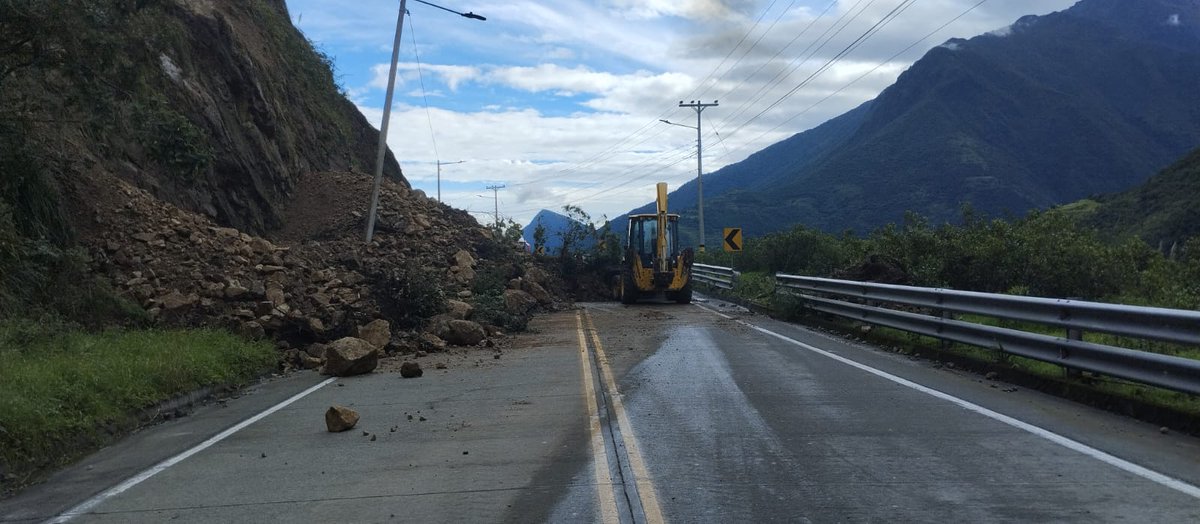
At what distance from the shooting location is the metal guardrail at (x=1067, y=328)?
8.17m

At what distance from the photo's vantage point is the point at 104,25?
47.3 feet

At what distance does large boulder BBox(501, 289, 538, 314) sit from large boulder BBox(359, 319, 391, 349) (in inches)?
223

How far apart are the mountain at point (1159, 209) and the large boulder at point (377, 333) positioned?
33.9m

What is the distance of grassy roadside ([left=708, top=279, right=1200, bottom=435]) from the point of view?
27.3 ft

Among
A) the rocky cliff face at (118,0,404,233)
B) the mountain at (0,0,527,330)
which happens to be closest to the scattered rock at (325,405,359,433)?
Result: the mountain at (0,0,527,330)

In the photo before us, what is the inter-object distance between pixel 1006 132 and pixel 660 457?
9064 centimetres

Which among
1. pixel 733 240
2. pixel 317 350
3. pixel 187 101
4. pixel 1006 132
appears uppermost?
pixel 1006 132

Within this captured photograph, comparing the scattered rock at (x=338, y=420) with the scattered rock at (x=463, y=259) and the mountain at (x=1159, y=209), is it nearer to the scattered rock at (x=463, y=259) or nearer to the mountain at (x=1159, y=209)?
the scattered rock at (x=463, y=259)

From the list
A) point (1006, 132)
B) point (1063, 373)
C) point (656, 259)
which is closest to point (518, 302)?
point (656, 259)

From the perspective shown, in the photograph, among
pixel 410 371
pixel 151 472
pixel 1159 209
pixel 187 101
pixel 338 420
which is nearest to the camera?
pixel 151 472

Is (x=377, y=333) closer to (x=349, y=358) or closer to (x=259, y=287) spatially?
(x=259, y=287)

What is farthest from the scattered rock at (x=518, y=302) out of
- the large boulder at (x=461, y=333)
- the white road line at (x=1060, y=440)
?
the white road line at (x=1060, y=440)

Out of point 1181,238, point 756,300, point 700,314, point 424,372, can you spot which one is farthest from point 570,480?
point 1181,238

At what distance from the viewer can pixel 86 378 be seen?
1005cm
